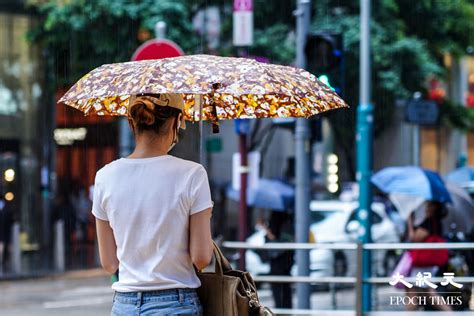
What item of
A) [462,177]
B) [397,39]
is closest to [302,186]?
[462,177]

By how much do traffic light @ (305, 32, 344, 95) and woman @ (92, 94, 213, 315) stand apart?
6774 mm

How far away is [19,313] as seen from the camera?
14.2 metres

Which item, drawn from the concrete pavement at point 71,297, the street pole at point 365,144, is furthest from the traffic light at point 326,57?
the street pole at point 365,144

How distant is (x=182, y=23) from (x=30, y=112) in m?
5.75

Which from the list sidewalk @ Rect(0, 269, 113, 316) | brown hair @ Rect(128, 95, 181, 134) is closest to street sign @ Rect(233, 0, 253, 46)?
sidewalk @ Rect(0, 269, 113, 316)

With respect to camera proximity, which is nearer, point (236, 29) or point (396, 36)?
point (236, 29)

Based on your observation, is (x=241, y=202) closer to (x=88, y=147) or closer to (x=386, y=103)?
(x=386, y=103)

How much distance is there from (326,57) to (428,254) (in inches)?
90.3

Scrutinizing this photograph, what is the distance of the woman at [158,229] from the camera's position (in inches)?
146

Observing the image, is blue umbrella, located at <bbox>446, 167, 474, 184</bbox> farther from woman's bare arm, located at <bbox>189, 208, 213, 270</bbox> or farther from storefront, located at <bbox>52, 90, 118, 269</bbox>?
woman's bare arm, located at <bbox>189, 208, 213, 270</bbox>

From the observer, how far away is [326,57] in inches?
414

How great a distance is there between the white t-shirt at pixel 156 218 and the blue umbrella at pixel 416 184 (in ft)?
25.6

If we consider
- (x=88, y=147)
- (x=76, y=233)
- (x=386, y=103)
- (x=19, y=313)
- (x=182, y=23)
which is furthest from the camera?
(x=88, y=147)

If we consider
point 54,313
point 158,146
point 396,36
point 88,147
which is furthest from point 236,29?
point 88,147
